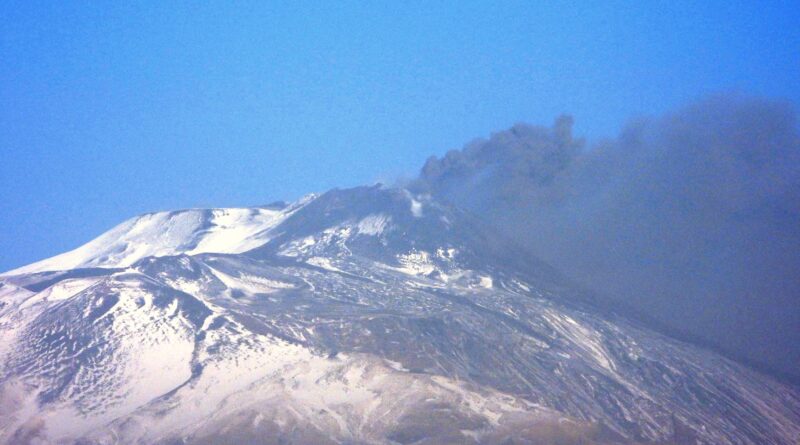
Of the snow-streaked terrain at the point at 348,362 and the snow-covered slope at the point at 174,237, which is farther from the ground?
the snow-covered slope at the point at 174,237

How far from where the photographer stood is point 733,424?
164ft

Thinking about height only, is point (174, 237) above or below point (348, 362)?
above

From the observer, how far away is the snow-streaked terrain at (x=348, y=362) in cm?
4338

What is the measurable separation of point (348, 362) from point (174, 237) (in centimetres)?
4807

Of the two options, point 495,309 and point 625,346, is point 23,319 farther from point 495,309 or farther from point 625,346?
point 625,346

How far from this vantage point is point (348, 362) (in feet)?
166

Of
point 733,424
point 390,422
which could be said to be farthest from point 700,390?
point 390,422

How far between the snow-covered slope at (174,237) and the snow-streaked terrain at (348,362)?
11.5 metres

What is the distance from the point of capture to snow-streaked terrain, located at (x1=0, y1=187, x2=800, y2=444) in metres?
43.4

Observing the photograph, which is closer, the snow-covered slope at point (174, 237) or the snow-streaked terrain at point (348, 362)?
the snow-streaked terrain at point (348, 362)

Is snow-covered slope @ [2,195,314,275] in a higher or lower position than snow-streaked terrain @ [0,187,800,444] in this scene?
higher

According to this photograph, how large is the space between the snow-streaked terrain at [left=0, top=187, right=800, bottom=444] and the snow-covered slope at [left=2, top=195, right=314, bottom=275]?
11.5 meters

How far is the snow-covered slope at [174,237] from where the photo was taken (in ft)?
278

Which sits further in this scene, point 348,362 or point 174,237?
point 174,237
